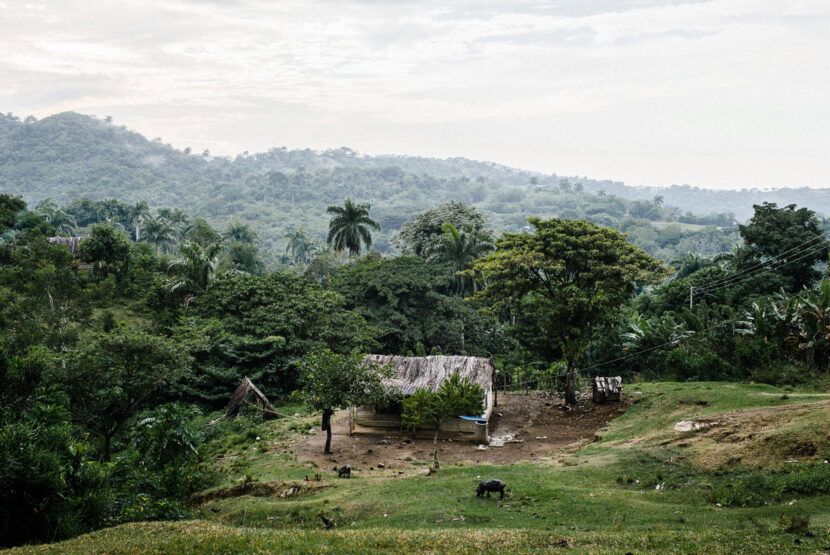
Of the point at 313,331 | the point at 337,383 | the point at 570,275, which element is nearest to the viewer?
the point at 337,383

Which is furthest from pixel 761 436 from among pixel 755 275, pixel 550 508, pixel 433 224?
pixel 433 224

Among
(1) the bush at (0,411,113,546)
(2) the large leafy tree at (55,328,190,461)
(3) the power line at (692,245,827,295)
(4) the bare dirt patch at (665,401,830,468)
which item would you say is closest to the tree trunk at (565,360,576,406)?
(4) the bare dirt patch at (665,401,830,468)

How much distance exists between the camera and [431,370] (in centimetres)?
2305

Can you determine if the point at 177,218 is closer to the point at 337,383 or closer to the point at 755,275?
the point at 337,383

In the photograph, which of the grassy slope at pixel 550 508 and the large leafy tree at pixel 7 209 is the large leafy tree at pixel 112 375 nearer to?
the grassy slope at pixel 550 508

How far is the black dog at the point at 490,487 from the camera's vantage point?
12.3 m

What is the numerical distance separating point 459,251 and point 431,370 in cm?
2137

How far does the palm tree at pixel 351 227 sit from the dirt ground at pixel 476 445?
31266mm

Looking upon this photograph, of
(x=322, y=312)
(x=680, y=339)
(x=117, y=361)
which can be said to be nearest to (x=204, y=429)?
(x=117, y=361)

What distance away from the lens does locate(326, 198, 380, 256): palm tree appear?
175ft

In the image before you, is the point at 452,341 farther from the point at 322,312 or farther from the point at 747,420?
the point at 747,420

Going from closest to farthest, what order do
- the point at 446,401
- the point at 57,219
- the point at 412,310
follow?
the point at 446,401
the point at 412,310
the point at 57,219

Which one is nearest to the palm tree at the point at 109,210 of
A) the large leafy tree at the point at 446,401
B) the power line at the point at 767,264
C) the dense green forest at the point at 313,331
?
the dense green forest at the point at 313,331

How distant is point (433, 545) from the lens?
8.77m
